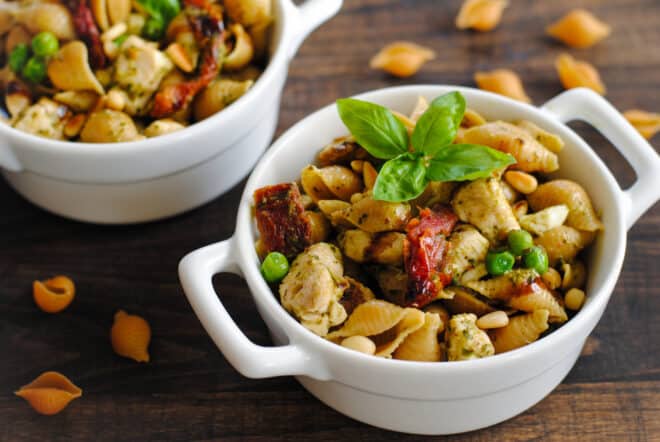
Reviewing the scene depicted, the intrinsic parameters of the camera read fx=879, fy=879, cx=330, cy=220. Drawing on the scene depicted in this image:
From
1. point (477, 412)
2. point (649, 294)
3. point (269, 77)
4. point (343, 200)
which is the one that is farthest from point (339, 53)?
point (477, 412)

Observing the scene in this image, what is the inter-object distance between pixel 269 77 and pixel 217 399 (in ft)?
2.30

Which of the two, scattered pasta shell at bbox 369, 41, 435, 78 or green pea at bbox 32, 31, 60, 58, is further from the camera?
scattered pasta shell at bbox 369, 41, 435, 78

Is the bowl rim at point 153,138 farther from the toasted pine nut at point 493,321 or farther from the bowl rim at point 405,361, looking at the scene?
the toasted pine nut at point 493,321

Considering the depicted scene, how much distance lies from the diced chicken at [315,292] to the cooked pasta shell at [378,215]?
92 millimetres

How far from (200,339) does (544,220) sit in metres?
0.73

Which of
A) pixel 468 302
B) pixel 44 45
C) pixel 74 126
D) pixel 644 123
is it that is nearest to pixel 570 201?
pixel 468 302

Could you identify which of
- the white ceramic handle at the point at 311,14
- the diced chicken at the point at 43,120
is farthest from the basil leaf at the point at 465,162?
the diced chicken at the point at 43,120

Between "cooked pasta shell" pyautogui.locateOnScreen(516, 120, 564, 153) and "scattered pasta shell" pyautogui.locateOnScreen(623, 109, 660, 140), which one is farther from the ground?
"cooked pasta shell" pyautogui.locateOnScreen(516, 120, 564, 153)

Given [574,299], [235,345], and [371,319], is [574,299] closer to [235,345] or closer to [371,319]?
[371,319]

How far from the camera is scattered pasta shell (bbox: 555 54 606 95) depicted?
226cm

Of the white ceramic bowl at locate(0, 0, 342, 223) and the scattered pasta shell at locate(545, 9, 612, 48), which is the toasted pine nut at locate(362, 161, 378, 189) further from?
the scattered pasta shell at locate(545, 9, 612, 48)

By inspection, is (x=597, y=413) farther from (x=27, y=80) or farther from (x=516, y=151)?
(x=27, y=80)

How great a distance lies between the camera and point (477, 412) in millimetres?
1544

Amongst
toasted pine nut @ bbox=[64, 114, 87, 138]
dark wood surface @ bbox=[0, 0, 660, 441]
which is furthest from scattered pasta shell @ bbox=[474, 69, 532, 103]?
toasted pine nut @ bbox=[64, 114, 87, 138]
